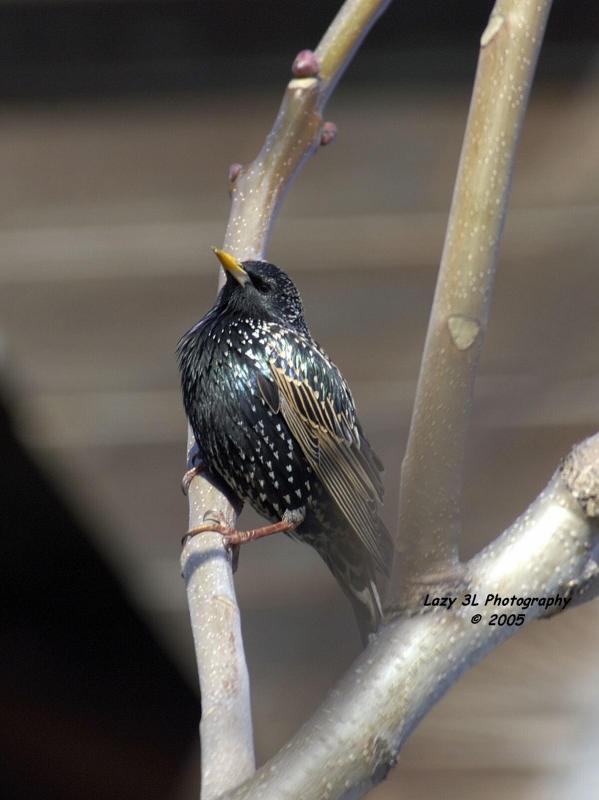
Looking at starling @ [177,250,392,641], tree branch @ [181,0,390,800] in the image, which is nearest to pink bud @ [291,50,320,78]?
tree branch @ [181,0,390,800]

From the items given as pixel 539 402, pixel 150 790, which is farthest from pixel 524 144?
pixel 150 790

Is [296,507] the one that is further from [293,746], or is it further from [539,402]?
[539,402]

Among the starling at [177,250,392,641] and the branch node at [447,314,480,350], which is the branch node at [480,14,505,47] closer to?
the branch node at [447,314,480,350]

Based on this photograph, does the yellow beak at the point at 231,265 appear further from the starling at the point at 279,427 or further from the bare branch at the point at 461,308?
the bare branch at the point at 461,308

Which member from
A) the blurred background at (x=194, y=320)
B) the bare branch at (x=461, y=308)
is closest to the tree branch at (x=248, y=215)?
the bare branch at (x=461, y=308)

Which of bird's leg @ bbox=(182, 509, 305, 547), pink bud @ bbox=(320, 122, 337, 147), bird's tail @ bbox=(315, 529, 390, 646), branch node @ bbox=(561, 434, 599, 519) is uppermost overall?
pink bud @ bbox=(320, 122, 337, 147)

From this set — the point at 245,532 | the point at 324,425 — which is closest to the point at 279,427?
the point at 324,425

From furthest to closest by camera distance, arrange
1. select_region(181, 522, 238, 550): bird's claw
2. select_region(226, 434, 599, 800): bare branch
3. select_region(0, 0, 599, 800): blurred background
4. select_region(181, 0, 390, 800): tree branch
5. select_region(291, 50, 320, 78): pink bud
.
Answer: select_region(0, 0, 599, 800): blurred background, select_region(291, 50, 320, 78): pink bud, select_region(181, 522, 238, 550): bird's claw, select_region(181, 0, 390, 800): tree branch, select_region(226, 434, 599, 800): bare branch

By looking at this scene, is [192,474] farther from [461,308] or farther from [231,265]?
[461,308]
